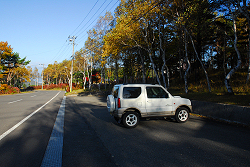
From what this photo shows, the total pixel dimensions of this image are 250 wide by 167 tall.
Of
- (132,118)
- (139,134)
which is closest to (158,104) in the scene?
(132,118)

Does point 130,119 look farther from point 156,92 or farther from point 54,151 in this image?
point 54,151

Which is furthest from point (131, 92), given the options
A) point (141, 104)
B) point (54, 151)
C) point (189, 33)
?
point (189, 33)

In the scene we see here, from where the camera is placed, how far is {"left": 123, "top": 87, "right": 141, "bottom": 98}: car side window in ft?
22.6

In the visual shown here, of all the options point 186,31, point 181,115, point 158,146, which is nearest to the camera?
point 158,146

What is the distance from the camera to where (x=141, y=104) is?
6.95 metres

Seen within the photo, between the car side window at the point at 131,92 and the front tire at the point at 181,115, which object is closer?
the car side window at the point at 131,92

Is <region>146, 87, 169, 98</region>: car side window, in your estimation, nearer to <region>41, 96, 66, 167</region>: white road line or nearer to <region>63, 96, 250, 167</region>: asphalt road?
<region>63, 96, 250, 167</region>: asphalt road

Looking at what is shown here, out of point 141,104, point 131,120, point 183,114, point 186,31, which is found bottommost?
point 131,120

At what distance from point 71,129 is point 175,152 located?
4083 millimetres

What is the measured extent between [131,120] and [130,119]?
0.20 ft

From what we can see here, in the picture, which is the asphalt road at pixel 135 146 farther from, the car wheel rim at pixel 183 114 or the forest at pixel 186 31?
the forest at pixel 186 31

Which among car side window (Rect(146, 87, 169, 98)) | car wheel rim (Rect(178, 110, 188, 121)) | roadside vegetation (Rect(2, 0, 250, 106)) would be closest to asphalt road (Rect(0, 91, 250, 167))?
car wheel rim (Rect(178, 110, 188, 121))

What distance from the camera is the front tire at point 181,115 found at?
7434 mm

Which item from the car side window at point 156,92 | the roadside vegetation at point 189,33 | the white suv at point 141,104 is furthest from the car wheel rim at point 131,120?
the roadside vegetation at point 189,33
